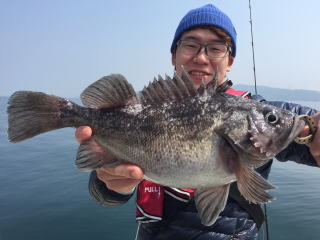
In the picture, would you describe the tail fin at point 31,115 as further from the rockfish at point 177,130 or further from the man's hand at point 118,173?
the man's hand at point 118,173

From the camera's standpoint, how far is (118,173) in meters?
2.63

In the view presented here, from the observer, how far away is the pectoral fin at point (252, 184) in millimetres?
2408

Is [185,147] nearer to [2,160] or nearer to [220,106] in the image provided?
[220,106]

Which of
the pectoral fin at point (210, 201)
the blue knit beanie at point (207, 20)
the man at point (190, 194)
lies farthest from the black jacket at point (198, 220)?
the blue knit beanie at point (207, 20)

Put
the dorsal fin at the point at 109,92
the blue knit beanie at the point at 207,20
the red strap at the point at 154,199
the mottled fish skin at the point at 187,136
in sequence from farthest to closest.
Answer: the blue knit beanie at the point at 207,20 → the red strap at the point at 154,199 → the dorsal fin at the point at 109,92 → the mottled fish skin at the point at 187,136

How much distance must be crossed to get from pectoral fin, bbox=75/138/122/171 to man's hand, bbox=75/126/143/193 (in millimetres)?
63

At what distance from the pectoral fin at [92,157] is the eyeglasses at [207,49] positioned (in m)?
1.98

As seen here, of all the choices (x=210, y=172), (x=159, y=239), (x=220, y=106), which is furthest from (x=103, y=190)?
(x=220, y=106)

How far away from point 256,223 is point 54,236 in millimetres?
5919

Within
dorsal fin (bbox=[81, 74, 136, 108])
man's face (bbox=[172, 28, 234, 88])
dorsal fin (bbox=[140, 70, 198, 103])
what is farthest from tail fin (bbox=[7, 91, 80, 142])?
man's face (bbox=[172, 28, 234, 88])

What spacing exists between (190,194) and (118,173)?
104 centimetres

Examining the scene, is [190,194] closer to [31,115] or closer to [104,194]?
[104,194]

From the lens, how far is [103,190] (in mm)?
3381

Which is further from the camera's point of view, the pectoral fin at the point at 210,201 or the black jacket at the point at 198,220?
the black jacket at the point at 198,220
